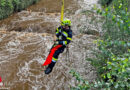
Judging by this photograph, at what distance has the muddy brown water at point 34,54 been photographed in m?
5.68

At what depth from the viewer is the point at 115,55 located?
13.2 feet

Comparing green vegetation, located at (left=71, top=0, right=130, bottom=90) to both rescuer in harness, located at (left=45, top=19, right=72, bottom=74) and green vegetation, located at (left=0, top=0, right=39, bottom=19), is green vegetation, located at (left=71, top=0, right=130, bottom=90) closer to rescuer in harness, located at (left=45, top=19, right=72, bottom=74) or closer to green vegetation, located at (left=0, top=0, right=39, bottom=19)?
rescuer in harness, located at (left=45, top=19, right=72, bottom=74)

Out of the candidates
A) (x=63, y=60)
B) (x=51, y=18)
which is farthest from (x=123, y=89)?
(x=51, y=18)

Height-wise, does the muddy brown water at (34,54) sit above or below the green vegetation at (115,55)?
below

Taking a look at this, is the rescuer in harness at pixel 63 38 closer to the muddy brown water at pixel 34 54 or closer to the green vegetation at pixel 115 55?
the muddy brown water at pixel 34 54

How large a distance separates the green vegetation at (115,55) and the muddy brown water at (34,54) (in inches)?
59.2

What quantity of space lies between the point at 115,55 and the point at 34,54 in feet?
13.3

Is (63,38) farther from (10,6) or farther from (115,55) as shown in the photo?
(10,6)

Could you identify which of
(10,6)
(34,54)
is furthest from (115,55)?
(10,6)

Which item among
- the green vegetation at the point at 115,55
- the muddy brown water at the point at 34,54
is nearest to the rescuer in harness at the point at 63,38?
the muddy brown water at the point at 34,54

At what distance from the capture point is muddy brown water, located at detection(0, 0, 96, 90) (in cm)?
568

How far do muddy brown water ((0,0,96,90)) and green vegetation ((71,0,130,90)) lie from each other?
4.93 ft

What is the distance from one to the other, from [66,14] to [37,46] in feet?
13.7

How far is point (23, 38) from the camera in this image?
8.15 m
